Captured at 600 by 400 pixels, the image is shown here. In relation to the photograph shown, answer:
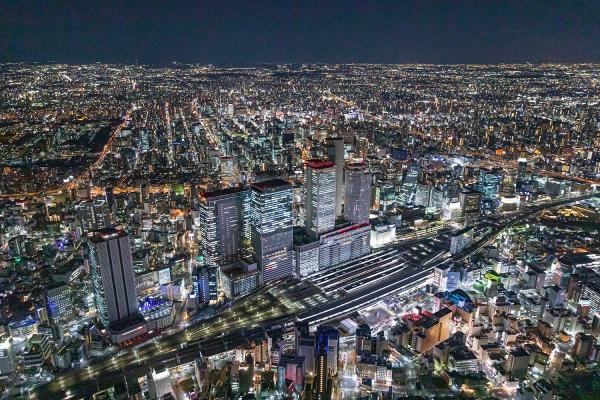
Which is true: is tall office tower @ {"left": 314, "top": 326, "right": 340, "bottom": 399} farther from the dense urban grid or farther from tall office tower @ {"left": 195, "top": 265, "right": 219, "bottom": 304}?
tall office tower @ {"left": 195, "top": 265, "right": 219, "bottom": 304}

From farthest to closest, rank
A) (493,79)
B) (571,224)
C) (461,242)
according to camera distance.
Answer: (493,79) < (571,224) < (461,242)

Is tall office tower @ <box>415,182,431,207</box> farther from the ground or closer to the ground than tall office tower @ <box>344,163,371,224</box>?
closer to the ground

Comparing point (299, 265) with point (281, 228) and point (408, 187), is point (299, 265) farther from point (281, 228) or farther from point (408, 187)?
point (408, 187)

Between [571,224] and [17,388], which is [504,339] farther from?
[17,388]

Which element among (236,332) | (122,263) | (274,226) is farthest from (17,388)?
(274,226)

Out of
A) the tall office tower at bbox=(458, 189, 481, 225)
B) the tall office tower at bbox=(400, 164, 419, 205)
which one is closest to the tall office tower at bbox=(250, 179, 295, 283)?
the tall office tower at bbox=(400, 164, 419, 205)
